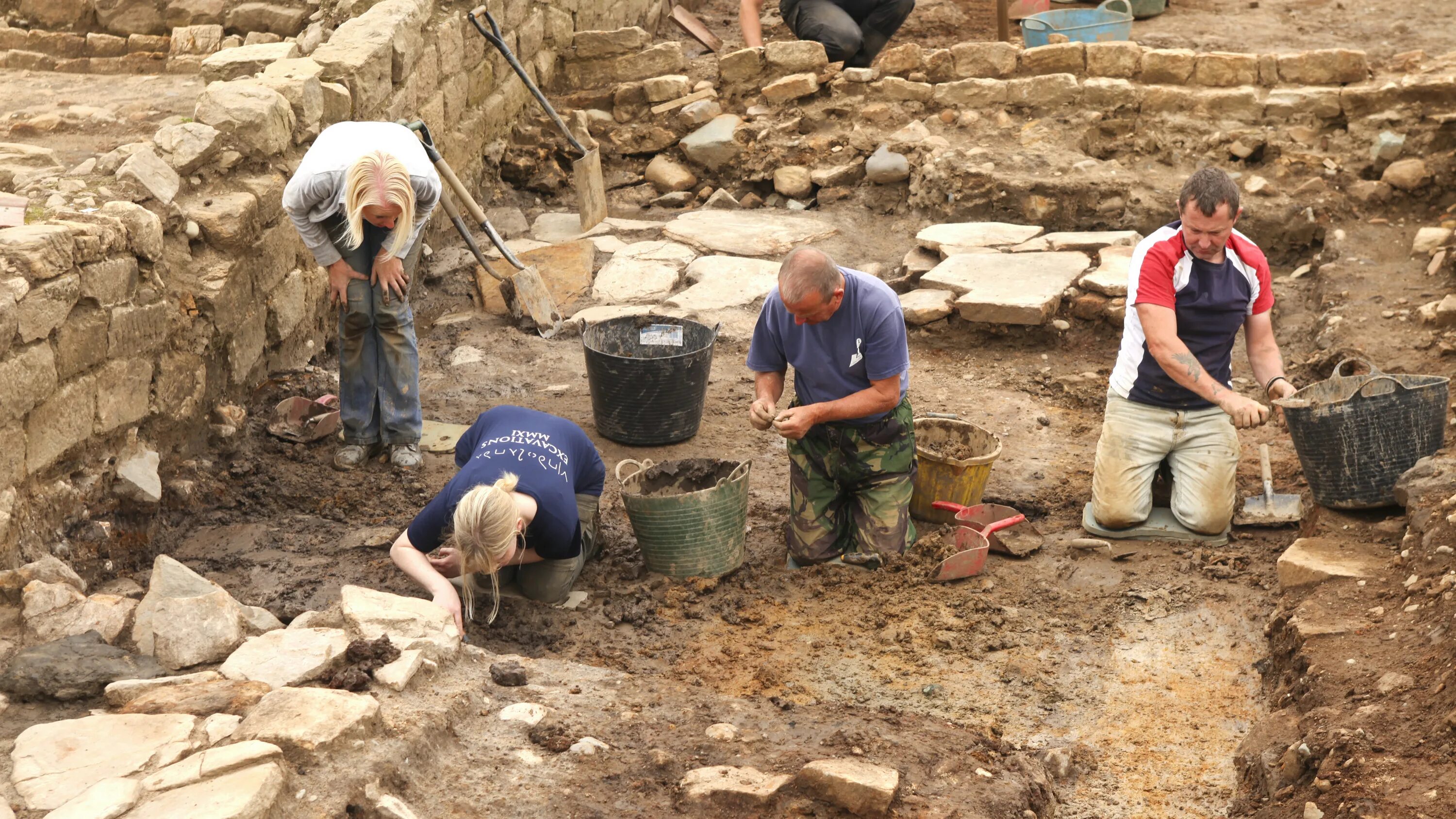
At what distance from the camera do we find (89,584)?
4324mm

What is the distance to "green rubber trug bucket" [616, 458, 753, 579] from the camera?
15.0ft

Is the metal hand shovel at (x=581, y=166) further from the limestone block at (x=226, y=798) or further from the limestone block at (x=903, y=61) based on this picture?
the limestone block at (x=226, y=798)

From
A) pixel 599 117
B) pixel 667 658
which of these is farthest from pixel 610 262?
pixel 667 658

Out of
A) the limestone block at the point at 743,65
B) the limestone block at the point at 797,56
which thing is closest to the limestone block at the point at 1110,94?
the limestone block at the point at 797,56

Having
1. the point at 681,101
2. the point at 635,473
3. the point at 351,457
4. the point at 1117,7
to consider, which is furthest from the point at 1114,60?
the point at 351,457

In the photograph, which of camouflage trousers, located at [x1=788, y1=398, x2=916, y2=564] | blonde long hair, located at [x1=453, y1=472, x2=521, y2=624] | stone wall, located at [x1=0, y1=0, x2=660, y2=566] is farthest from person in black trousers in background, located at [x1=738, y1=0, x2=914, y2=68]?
blonde long hair, located at [x1=453, y1=472, x2=521, y2=624]

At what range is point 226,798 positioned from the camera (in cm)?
271

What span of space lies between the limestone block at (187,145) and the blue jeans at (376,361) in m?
0.82

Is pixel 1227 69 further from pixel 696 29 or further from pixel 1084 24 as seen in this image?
pixel 696 29

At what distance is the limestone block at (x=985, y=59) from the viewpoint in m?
8.80

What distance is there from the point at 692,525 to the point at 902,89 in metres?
5.32

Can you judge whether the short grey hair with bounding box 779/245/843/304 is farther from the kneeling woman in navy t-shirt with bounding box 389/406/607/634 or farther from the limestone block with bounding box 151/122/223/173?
the limestone block with bounding box 151/122/223/173

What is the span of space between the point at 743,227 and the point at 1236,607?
468 cm

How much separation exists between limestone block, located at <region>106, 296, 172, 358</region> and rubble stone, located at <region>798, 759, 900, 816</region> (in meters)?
3.10
